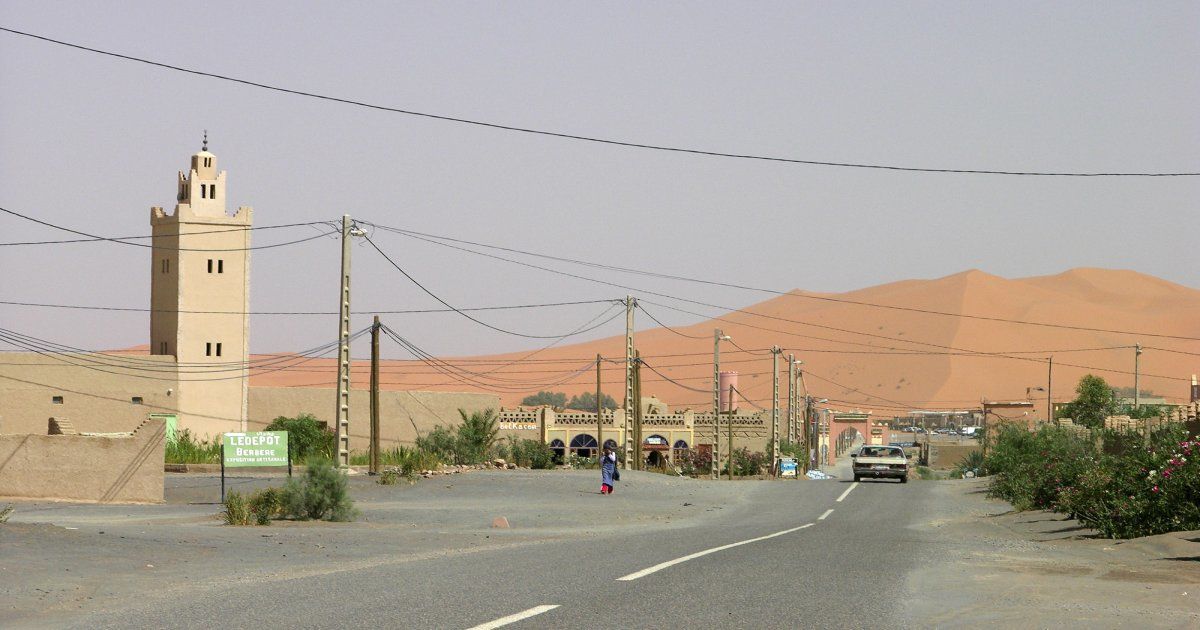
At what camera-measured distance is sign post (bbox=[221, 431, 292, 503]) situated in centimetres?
3328

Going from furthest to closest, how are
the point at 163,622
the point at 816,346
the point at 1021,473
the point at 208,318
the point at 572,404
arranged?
the point at 816,346, the point at 572,404, the point at 208,318, the point at 1021,473, the point at 163,622

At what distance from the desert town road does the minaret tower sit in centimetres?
5225

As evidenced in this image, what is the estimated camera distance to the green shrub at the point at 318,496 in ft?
89.2

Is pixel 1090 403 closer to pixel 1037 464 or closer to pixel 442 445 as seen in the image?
pixel 442 445

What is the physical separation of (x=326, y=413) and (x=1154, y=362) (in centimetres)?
13247

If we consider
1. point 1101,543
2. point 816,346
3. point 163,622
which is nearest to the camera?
point 163,622

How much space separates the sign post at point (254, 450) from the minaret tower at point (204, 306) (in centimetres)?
4543

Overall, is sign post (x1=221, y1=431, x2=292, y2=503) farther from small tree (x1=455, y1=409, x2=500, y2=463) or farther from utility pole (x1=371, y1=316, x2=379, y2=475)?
small tree (x1=455, y1=409, x2=500, y2=463)

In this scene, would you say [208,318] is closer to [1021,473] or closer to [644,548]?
[1021,473]

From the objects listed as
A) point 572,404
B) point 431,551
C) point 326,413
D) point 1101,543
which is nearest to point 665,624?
point 431,551

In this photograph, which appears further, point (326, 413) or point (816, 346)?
point (816, 346)

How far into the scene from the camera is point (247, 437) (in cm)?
3388

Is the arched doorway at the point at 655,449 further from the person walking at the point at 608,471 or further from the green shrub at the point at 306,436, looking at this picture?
the person walking at the point at 608,471

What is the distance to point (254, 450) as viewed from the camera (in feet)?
111
